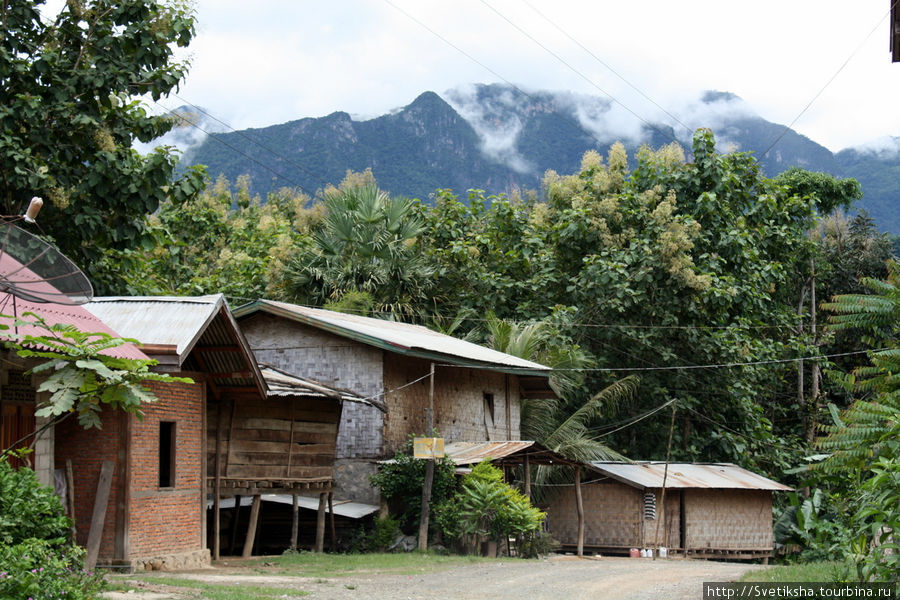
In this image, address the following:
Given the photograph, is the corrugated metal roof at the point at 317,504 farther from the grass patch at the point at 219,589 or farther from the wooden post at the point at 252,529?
the grass patch at the point at 219,589

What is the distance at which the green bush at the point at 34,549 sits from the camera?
8.94m

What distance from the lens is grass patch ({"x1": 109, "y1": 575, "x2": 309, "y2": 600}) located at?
11914 millimetres

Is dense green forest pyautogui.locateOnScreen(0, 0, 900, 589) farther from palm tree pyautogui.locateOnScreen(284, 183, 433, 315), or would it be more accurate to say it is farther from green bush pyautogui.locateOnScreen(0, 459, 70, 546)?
green bush pyautogui.locateOnScreen(0, 459, 70, 546)

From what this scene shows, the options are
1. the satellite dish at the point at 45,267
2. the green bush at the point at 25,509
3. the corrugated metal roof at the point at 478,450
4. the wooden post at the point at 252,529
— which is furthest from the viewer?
the corrugated metal roof at the point at 478,450

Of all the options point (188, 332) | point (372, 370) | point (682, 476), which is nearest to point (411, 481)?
point (372, 370)

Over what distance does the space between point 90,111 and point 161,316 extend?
5.64 m

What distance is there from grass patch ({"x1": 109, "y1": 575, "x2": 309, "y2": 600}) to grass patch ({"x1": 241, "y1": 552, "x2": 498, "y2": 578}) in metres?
2.50

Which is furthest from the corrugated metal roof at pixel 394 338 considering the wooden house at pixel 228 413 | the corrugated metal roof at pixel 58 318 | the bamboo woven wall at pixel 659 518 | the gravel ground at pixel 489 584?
the corrugated metal roof at pixel 58 318

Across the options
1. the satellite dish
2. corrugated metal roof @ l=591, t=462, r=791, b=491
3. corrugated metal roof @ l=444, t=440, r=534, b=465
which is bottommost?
corrugated metal roof @ l=591, t=462, r=791, b=491

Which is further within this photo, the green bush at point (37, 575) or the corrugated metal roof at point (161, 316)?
the corrugated metal roof at point (161, 316)

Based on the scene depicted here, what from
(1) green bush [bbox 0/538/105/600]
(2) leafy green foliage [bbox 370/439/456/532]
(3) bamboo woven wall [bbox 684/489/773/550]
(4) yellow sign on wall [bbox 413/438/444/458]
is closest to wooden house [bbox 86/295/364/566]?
(2) leafy green foliage [bbox 370/439/456/532]

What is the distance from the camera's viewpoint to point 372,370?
74.7 feet

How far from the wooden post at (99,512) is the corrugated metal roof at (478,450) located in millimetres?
8648

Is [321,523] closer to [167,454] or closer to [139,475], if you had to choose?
[167,454]
